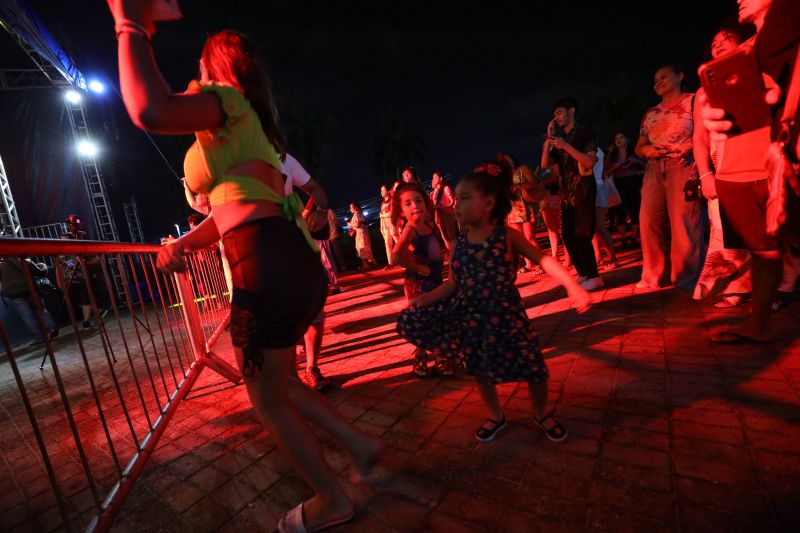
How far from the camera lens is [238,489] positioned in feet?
6.57

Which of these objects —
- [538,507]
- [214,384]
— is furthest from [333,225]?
[538,507]

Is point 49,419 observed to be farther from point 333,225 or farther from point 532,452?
point 333,225

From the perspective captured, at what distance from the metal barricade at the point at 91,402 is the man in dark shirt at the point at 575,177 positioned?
436 centimetres

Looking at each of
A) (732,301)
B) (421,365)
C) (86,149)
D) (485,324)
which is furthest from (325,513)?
(86,149)

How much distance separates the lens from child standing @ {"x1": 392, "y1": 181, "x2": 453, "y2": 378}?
119 inches

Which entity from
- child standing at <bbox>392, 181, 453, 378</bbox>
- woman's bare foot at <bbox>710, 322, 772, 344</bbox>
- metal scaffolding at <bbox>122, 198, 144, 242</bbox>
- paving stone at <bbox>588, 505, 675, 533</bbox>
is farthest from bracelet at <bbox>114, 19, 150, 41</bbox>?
metal scaffolding at <bbox>122, 198, 144, 242</bbox>

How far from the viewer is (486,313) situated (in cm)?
207

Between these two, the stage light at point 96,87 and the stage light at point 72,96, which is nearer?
the stage light at point 72,96

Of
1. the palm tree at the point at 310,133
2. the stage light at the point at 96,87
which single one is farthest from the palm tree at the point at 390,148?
the stage light at the point at 96,87

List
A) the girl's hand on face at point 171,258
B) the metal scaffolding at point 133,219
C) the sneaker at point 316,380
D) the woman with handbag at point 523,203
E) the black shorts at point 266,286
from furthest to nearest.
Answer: the metal scaffolding at point 133,219
the woman with handbag at point 523,203
the sneaker at point 316,380
the girl's hand on face at point 171,258
the black shorts at point 266,286

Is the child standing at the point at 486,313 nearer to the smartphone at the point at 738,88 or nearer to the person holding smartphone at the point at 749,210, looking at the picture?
the smartphone at the point at 738,88

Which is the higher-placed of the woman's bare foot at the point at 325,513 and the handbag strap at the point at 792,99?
the handbag strap at the point at 792,99

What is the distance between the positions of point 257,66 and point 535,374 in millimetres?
1993

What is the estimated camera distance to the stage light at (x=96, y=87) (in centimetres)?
1284
